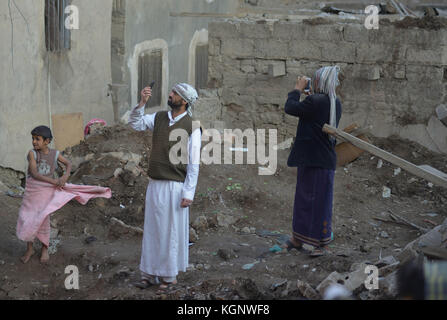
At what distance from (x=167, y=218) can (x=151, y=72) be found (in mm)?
8857

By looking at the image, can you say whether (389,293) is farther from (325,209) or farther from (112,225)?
(112,225)

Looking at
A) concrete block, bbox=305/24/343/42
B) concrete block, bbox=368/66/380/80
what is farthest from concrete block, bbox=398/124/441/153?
concrete block, bbox=305/24/343/42

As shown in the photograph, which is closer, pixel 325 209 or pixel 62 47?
pixel 325 209

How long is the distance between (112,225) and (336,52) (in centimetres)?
446

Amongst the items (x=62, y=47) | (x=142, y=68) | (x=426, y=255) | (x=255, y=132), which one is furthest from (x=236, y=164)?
(x=142, y=68)

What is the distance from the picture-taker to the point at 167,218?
4.44m

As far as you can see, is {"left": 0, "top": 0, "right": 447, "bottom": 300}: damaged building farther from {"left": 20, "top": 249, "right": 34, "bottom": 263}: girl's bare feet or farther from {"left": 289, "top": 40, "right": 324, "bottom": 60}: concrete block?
{"left": 20, "top": 249, "right": 34, "bottom": 263}: girl's bare feet

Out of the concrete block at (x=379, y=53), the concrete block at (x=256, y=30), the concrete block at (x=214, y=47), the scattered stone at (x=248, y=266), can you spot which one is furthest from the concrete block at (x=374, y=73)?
the scattered stone at (x=248, y=266)

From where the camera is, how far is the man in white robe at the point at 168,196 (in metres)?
4.40

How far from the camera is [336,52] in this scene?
27.6 feet

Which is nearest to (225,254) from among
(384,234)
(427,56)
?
(384,234)

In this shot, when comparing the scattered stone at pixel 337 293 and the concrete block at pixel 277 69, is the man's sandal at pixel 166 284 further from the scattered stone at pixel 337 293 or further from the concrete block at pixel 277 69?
the concrete block at pixel 277 69

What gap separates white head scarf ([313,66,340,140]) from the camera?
5141 mm

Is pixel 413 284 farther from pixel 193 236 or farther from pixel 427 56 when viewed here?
pixel 427 56
